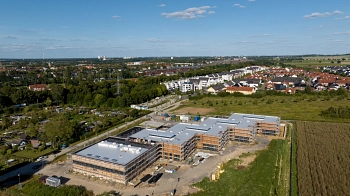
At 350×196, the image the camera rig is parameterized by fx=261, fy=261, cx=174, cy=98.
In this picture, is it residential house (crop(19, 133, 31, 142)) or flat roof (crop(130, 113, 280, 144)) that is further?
residential house (crop(19, 133, 31, 142))

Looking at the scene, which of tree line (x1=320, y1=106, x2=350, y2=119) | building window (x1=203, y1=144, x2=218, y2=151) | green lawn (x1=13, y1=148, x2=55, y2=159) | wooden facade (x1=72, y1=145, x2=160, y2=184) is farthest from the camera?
tree line (x1=320, y1=106, x2=350, y2=119)

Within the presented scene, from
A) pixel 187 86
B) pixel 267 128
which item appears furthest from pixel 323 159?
pixel 187 86

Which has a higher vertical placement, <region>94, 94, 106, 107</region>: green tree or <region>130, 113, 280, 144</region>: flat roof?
<region>94, 94, 106, 107</region>: green tree

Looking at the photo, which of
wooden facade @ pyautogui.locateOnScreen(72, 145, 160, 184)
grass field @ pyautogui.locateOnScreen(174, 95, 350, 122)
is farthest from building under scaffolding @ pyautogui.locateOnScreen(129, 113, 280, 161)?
grass field @ pyautogui.locateOnScreen(174, 95, 350, 122)

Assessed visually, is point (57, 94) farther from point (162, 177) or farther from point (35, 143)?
point (162, 177)

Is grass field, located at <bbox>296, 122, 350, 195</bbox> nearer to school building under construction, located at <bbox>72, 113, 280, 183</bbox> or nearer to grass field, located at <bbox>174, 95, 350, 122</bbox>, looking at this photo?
school building under construction, located at <bbox>72, 113, 280, 183</bbox>

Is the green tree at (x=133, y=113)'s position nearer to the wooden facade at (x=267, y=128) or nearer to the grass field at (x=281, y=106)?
the grass field at (x=281, y=106)

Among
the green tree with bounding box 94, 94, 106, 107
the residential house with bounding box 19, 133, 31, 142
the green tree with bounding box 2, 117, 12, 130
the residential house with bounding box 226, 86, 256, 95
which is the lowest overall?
the residential house with bounding box 19, 133, 31, 142

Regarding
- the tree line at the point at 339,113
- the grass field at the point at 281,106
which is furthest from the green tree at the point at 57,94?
the tree line at the point at 339,113
